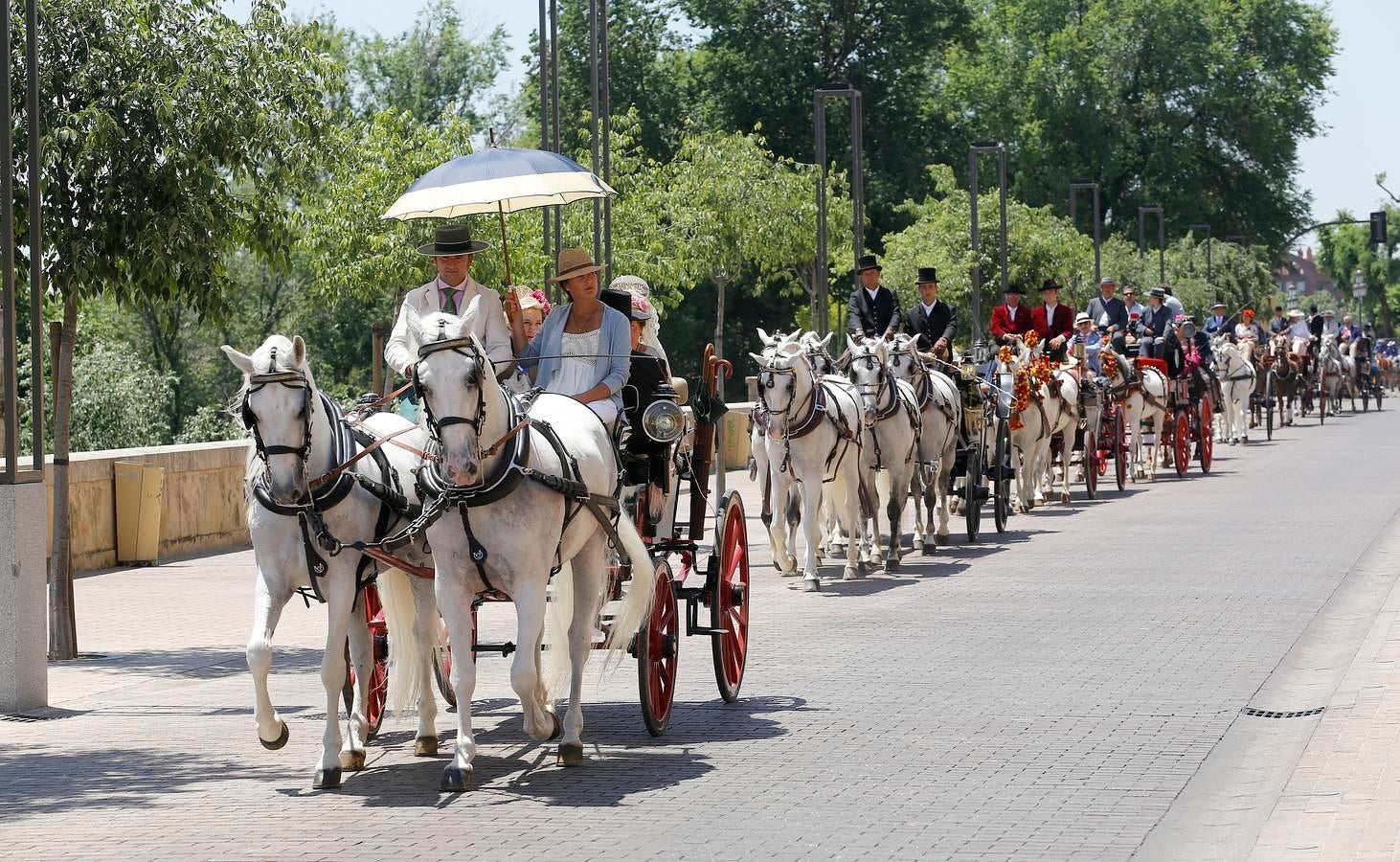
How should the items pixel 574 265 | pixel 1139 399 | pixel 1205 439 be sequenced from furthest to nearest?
1. pixel 1205 439
2. pixel 1139 399
3. pixel 574 265

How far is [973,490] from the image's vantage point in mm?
20047

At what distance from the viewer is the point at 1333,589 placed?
15.2m

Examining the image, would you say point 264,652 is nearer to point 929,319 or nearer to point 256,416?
point 256,416

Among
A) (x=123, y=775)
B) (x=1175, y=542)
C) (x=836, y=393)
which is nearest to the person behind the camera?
(x=123, y=775)

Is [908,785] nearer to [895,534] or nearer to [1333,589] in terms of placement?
[1333,589]

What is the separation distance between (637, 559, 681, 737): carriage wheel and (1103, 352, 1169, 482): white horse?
58.9 feet

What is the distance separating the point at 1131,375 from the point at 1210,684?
1739 cm

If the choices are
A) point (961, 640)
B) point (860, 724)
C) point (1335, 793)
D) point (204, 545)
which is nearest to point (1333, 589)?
point (961, 640)

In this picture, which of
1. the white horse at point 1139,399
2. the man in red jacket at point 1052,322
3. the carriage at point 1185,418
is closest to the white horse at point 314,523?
the man in red jacket at point 1052,322

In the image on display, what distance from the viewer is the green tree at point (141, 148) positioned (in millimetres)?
12766

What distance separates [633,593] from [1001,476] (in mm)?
12524

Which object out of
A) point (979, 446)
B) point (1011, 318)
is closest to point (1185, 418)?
point (1011, 318)

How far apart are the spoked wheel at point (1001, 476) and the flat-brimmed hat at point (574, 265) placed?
11688 mm

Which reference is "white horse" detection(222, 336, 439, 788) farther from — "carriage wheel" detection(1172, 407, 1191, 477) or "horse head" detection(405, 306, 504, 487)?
"carriage wheel" detection(1172, 407, 1191, 477)
